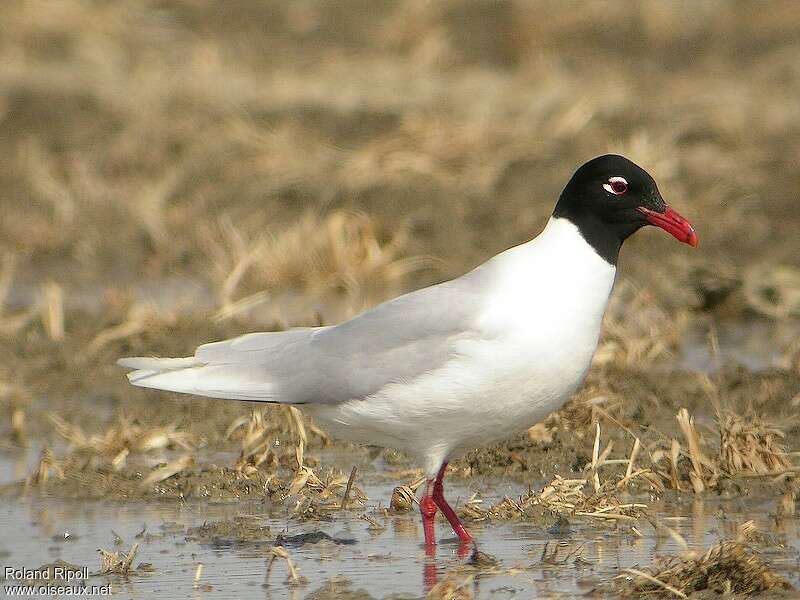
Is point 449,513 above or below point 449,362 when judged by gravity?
below

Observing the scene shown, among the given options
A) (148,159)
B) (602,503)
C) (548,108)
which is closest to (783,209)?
(548,108)

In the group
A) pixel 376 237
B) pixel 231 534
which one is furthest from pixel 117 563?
pixel 376 237

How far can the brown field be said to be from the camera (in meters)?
6.80

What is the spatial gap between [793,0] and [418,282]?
25.9 feet

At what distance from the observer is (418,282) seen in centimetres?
1093

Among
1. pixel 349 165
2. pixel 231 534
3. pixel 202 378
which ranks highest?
pixel 349 165

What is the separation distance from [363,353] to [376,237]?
4843mm

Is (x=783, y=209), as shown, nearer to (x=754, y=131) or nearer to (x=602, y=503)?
(x=754, y=131)

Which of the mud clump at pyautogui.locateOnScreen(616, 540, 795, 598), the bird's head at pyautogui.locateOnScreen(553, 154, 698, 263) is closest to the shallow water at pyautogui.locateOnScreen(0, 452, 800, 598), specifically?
the mud clump at pyautogui.locateOnScreen(616, 540, 795, 598)

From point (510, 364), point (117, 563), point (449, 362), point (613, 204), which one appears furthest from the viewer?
point (613, 204)

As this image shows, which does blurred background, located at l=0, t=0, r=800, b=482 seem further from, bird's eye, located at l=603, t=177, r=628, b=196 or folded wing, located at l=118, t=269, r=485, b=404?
bird's eye, located at l=603, t=177, r=628, b=196

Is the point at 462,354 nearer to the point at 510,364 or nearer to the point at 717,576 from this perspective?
the point at 510,364

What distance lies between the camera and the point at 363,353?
6.39 m

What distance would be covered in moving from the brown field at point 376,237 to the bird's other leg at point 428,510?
177 millimetres
